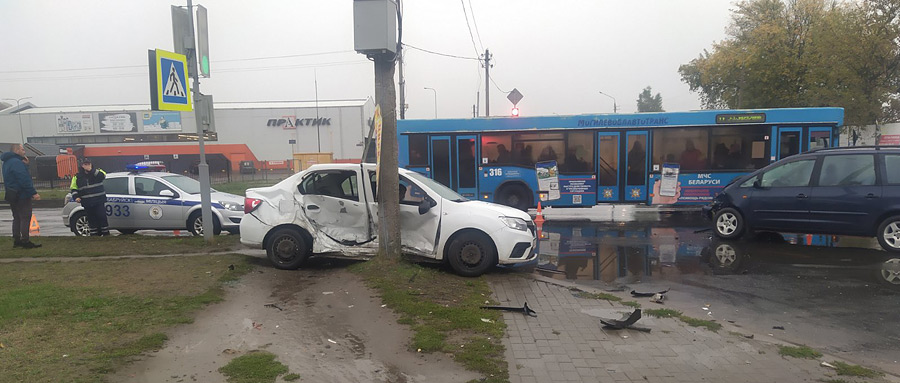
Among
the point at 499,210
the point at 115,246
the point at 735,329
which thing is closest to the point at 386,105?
the point at 499,210

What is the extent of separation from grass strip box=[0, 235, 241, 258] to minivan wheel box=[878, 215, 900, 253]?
36.5 ft

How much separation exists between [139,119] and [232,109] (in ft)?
33.6

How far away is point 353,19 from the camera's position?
275 inches

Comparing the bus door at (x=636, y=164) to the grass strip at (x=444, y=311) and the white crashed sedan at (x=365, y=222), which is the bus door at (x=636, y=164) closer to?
the white crashed sedan at (x=365, y=222)

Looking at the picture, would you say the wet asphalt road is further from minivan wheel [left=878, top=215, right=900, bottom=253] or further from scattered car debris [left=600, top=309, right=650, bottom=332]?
scattered car debris [left=600, top=309, right=650, bottom=332]

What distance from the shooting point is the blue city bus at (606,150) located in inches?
542

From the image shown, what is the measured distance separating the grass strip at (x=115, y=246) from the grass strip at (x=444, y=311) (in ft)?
12.1

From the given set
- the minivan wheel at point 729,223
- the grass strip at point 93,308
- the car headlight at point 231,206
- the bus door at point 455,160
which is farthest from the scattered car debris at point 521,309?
the bus door at point 455,160

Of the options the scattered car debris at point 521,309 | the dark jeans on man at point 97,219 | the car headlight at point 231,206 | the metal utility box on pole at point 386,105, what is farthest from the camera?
the car headlight at point 231,206

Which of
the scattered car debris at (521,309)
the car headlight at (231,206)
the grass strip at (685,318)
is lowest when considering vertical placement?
the grass strip at (685,318)

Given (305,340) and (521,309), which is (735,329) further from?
(305,340)

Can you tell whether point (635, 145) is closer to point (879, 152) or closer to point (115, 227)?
point (879, 152)

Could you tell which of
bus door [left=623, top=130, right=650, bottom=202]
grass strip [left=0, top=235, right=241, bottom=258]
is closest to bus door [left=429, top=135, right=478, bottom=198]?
bus door [left=623, top=130, right=650, bottom=202]

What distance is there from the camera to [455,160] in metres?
14.5
